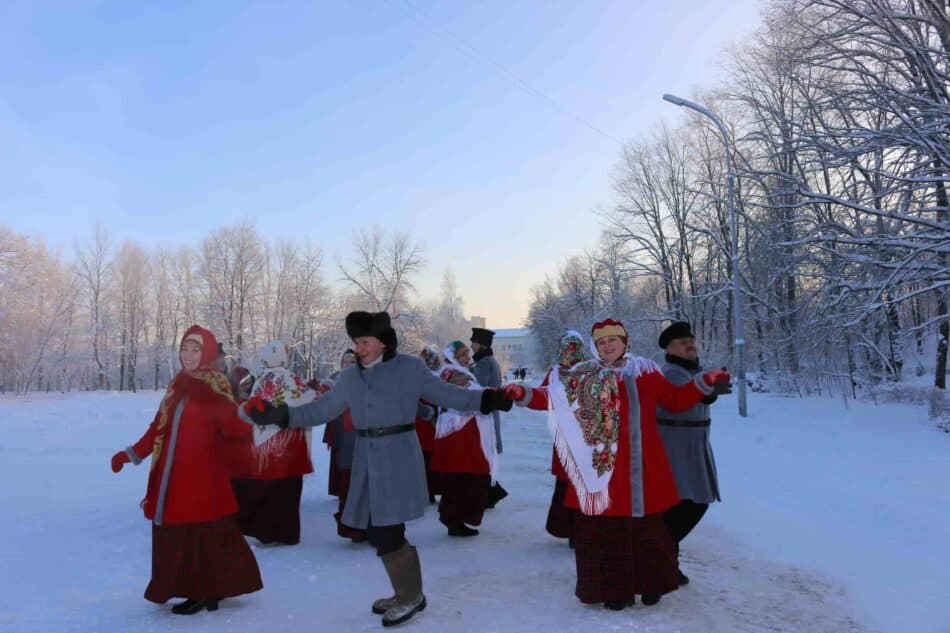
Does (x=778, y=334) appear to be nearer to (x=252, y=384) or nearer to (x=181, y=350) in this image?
(x=252, y=384)

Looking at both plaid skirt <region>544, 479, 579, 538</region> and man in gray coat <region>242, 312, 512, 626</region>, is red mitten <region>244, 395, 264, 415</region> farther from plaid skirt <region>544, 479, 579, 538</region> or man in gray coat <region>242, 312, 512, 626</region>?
plaid skirt <region>544, 479, 579, 538</region>

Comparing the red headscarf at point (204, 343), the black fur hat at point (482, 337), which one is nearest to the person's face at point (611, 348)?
the red headscarf at point (204, 343)

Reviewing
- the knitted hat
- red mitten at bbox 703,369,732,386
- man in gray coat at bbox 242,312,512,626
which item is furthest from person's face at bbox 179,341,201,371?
the knitted hat

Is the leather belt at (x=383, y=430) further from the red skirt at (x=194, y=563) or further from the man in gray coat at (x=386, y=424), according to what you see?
the red skirt at (x=194, y=563)

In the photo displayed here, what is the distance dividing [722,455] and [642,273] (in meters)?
24.7

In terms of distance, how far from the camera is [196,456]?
14.6ft

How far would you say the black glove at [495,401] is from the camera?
432cm

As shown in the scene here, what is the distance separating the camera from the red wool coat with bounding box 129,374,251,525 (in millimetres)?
4367

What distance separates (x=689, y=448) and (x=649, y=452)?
88 cm

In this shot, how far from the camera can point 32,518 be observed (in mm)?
7230

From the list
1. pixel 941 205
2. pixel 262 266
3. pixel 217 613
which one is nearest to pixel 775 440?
pixel 941 205

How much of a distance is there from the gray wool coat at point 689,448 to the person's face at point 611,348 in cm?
81

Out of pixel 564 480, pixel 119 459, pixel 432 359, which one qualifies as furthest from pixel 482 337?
pixel 119 459

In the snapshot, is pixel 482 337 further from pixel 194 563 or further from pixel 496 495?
pixel 194 563
